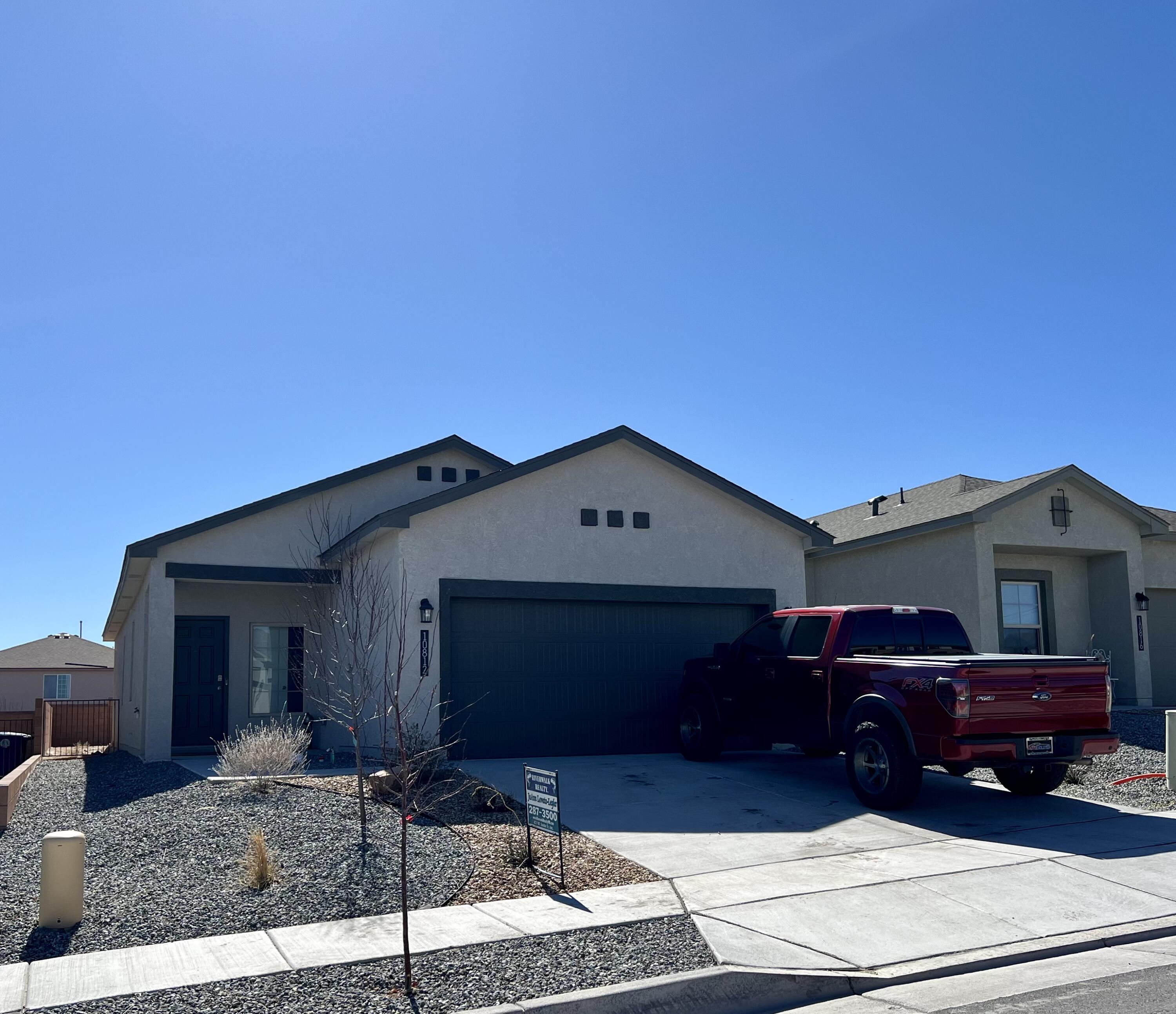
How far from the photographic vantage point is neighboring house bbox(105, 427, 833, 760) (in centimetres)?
1497

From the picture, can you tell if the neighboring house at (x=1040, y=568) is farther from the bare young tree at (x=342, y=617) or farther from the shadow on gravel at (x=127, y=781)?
the shadow on gravel at (x=127, y=781)

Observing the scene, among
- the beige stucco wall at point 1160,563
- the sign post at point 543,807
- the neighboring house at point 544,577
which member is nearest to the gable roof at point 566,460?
the neighboring house at point 544,577

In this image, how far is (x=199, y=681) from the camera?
1853cm

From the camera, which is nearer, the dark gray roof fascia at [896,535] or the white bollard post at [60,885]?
the white bollard post at [60,885]

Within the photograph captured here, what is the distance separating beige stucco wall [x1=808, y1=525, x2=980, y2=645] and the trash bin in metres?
14.2

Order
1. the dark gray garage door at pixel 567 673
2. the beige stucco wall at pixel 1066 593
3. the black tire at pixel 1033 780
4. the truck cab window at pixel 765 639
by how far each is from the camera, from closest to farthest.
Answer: the black tire at pixel 1033 780 → the truck cab window at pixel 765 639 → the dark gray garage door at pixel 567 673 → the beige stucco wall at pixel 1066 593

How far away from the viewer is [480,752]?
48.6 feet

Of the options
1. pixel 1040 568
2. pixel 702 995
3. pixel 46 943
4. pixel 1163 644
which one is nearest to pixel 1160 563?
pixel 1163 644

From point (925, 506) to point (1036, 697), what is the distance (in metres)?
11.3

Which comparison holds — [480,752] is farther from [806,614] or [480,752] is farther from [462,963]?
[462,963]

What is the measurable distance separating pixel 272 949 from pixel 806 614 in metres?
7.78

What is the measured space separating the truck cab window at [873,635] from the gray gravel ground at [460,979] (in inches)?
220

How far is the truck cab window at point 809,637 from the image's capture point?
12500 millimetres

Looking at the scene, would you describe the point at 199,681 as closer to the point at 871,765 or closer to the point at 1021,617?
the point at 871,765
